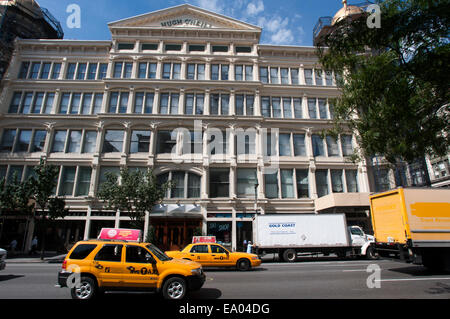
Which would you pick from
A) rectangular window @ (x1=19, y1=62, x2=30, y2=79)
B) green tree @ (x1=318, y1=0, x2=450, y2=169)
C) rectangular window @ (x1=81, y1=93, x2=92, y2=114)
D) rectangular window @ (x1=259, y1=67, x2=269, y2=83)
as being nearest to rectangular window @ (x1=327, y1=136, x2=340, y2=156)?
rectangular window @ (x1=259, y1=67, x2=269, y2=83)

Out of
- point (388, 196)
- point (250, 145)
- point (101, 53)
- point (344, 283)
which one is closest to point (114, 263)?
point (344, 283)

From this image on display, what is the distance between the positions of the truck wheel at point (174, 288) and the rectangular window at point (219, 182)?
19085 mm

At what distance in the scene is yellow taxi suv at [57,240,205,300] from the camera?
23.0 feet

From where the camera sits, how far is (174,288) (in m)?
7.11

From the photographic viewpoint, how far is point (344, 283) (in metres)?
9.21

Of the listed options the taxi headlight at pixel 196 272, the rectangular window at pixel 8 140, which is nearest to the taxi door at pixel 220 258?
the taxi headlight at pixel 196 272

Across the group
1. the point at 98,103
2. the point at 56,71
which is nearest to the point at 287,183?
the point at 98,103

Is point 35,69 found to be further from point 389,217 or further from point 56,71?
point 389,217

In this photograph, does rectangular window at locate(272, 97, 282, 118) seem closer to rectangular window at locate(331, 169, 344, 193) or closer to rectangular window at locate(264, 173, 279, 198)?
rectangular window at locate(264, 173, 279, 198)

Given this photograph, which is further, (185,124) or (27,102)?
(27,102)

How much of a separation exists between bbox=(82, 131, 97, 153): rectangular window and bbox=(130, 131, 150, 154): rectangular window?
4.13m

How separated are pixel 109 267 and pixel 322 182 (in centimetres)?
2494

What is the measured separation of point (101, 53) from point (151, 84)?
7.93 metres
